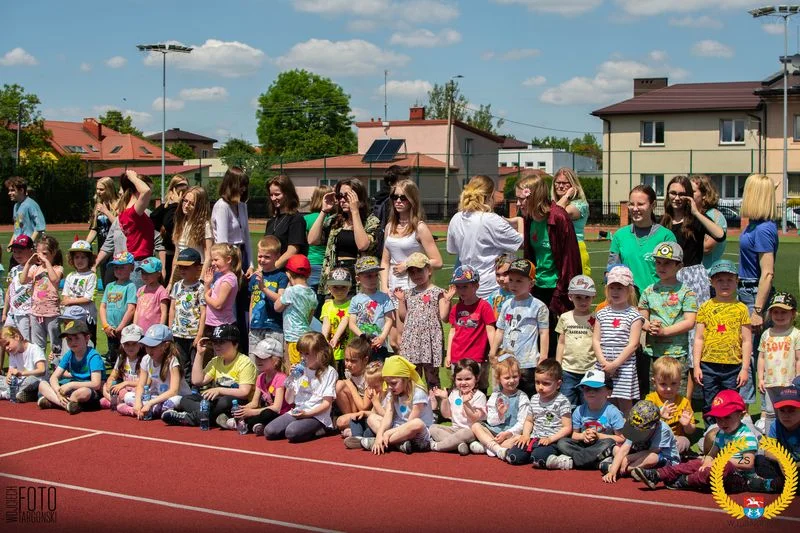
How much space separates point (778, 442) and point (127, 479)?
4374mm

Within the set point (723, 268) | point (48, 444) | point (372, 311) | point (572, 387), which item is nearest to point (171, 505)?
point (48, 444)

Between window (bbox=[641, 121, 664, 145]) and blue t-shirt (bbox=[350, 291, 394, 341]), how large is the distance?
148ft

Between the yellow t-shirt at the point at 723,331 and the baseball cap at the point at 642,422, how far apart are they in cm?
103

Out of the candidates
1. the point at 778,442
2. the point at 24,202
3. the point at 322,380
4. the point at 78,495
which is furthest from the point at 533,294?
the point at 24,202

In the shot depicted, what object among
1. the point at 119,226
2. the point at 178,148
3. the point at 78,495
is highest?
the point at 178,148

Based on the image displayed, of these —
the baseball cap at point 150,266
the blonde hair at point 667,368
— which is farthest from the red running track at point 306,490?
the baseball cap at point 150,266

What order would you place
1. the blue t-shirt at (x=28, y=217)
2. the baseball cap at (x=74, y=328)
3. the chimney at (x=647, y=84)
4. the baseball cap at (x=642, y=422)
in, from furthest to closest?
the chimney at (x=647, y=84), the blue t-shirt at (x=28, y=217), the baseball cap at (x=74, y=328), the baseball cap at (x=642, y=422)

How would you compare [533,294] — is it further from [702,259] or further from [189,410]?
[189,410]

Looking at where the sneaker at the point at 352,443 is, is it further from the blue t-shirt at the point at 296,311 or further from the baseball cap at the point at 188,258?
the baseball cap at the point at 188,258

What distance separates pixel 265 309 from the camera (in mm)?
8555

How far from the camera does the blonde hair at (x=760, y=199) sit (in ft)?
24.2

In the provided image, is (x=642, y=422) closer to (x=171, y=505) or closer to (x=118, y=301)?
(x=171, y=505)

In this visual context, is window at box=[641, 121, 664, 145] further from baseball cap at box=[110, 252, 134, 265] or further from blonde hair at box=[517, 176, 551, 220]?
blonde hair at box=[517, 176, 551, 220]

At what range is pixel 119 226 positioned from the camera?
10.1 meters
